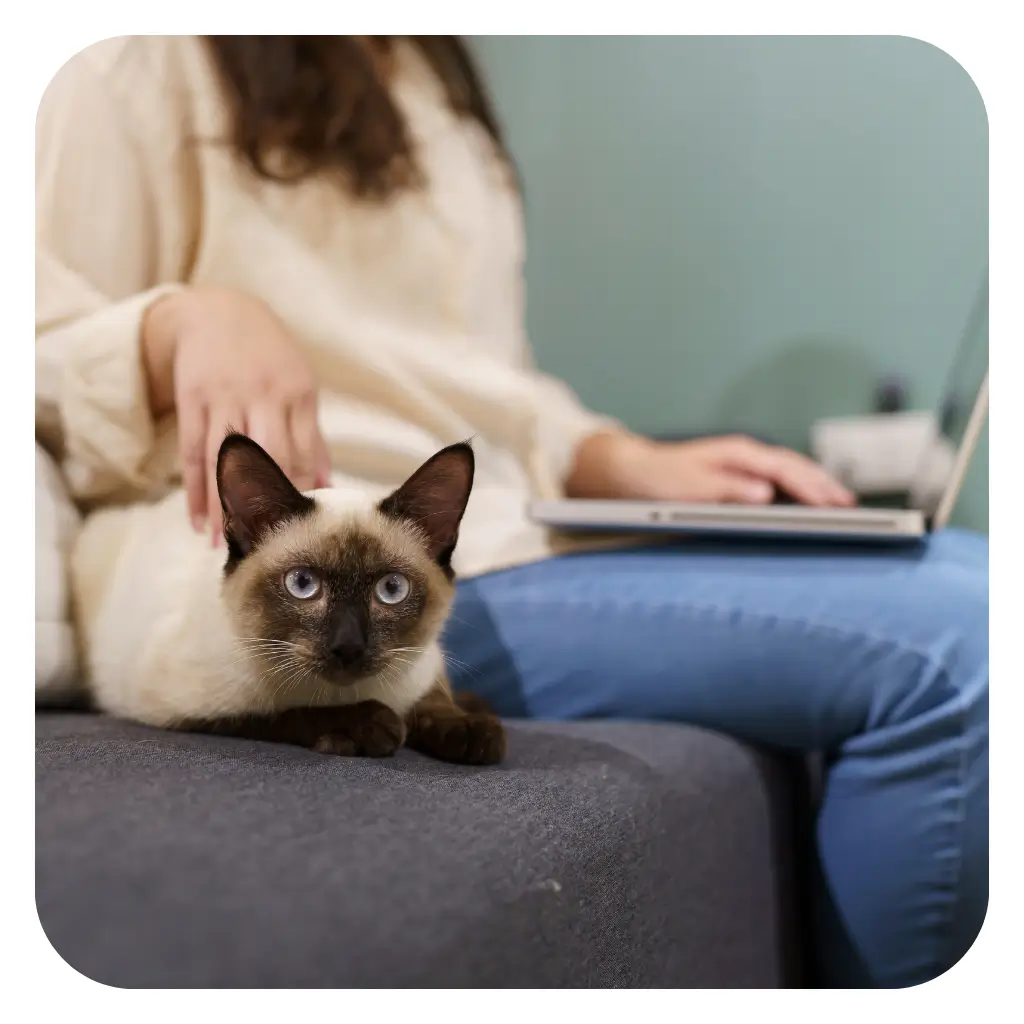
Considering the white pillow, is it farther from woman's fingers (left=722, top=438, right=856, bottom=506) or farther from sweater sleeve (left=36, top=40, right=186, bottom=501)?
woman's fingers (left=722, top=438, right=856, bottom=506)

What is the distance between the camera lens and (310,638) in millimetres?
767

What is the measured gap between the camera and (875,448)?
3.98 feet

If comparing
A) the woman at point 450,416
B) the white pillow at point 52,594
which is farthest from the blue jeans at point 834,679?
the white pillow at point 52,594

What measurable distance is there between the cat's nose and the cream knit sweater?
10.1 inches

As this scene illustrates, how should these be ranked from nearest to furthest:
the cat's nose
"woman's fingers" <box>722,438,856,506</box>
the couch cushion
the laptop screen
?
1. the couch cushion
2. the cat's nose
3. the laptop screen
4. "woman's fingers" <box>722,438,856,506</box>

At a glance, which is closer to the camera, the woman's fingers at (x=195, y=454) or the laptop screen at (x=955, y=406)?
the woman's fingers at (x=195, y=454)

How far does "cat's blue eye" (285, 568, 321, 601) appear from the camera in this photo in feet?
2.57

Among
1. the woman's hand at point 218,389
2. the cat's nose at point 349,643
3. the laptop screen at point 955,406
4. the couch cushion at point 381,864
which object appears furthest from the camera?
the laptop screen at point 955,406

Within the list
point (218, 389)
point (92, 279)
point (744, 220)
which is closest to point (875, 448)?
point (744, 220)

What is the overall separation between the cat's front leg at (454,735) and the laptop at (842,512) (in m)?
0.33

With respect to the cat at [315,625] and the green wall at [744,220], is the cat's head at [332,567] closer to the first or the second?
the cat at [315,625]

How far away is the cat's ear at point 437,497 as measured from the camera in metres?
0.83

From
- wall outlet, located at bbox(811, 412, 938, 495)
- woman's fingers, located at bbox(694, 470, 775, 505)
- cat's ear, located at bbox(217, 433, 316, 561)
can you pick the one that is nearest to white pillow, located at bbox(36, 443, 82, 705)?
cat's ear, located at bbox(217, 433, 316, 561)

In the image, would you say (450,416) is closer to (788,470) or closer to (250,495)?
(250,495)
